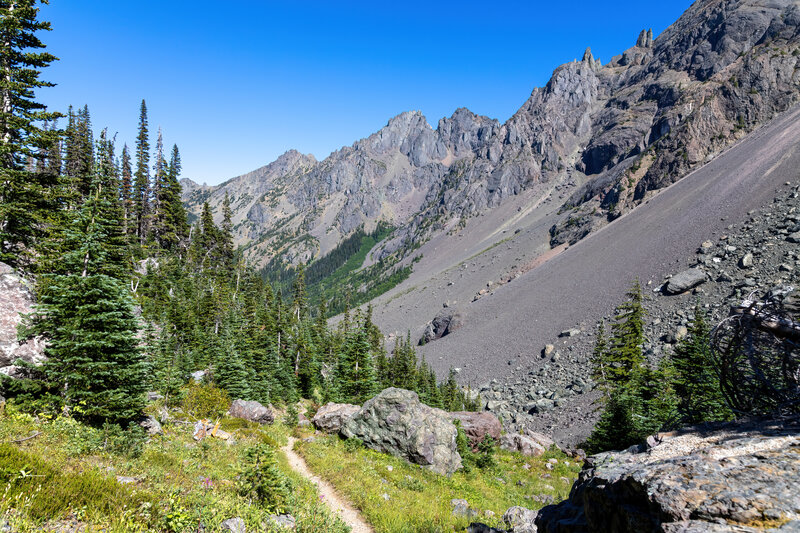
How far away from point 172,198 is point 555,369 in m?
63.7

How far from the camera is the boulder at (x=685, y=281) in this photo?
164ft

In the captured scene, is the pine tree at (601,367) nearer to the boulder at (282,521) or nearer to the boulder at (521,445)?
the boulder at (521,445)

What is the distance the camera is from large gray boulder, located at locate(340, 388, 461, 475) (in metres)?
19.1

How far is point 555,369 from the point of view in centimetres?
5100

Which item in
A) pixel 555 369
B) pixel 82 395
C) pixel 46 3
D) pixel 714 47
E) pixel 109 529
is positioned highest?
pixel 714 47

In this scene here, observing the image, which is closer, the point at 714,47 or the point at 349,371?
the point at 349,371

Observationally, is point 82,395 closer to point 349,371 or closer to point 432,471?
point 432,471

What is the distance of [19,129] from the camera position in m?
18.2

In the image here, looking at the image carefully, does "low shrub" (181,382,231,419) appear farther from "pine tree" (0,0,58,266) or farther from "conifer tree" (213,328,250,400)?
"pine tree" (0,0,58,266)

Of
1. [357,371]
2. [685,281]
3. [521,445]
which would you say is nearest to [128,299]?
[357,371]

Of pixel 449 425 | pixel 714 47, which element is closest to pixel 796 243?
pixel 449 425

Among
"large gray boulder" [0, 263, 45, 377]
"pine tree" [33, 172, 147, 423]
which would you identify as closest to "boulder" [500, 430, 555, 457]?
"pine tree" [33, 172, 147, 423]

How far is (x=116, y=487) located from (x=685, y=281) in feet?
206

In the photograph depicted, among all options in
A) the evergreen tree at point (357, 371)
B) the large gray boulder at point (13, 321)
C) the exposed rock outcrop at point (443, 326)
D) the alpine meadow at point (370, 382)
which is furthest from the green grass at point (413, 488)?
the exposed rock outcrop at point (443, 326)
